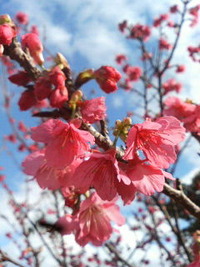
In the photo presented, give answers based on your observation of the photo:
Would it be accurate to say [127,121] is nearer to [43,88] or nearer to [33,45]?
[43,88]

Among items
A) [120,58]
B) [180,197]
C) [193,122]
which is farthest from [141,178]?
[120,58]

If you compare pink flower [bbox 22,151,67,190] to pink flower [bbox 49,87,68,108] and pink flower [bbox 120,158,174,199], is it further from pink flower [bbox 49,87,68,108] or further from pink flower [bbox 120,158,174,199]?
pink flower [bbox 49,87,68,108]

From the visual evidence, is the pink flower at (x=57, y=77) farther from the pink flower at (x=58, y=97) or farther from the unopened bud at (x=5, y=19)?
the unopened bud at (x=5, y=19)

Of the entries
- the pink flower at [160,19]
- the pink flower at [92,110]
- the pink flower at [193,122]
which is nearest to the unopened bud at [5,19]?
the pink flower at [92,110]

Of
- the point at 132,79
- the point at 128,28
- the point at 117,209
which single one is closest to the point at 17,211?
the point at 132,79

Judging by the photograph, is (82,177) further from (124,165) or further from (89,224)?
(89,224)

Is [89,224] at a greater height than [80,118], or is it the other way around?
[80,118]
